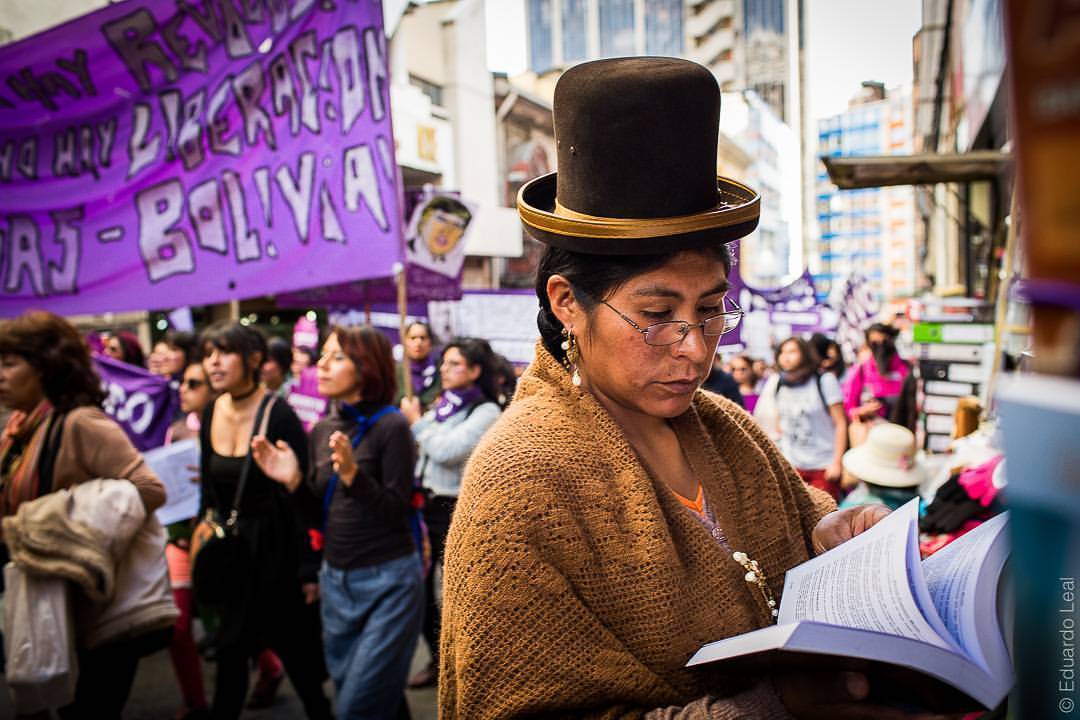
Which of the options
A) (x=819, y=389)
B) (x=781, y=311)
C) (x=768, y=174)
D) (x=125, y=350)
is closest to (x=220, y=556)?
(x=125, y=350)

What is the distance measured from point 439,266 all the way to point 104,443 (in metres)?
4.29

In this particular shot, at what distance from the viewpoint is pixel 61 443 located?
3354 mm

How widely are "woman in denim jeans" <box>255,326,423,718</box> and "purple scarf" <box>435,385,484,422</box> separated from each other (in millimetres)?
969

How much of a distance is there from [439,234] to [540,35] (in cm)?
9888

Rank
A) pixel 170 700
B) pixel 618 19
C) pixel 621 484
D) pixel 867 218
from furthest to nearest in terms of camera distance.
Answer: pixel 618 19, pixel 867 218, pixel 170 700, pixel 621 484

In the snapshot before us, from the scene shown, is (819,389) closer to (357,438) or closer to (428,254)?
(428,254)

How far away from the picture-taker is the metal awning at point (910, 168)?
691cm

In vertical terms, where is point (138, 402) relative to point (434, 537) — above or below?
above

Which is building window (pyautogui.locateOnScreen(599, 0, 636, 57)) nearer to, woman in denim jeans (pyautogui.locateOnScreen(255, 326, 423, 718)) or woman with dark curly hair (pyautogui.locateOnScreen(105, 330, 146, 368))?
woman with dark curly hair (pyautogui.locateOnScreen(105, 330, 146, 368))

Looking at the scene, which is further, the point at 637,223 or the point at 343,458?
the point at 343,458

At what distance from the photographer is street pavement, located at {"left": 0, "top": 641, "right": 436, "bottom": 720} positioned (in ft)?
14.2

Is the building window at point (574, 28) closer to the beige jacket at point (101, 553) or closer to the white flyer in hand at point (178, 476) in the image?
the white flyer in hand at point (178, 476)

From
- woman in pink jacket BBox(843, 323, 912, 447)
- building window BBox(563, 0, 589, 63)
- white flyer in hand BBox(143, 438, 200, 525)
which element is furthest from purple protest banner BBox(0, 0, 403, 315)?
building window BBox(563, 0, 589, 63)

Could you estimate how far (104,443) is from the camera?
341cm
